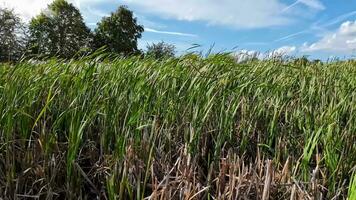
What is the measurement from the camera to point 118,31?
40.3m

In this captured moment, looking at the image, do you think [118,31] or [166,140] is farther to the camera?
[118,31]

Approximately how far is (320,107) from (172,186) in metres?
1.17

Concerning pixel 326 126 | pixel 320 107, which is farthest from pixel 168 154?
pixel 320 107

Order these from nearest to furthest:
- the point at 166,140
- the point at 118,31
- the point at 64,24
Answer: the point at 166,140 < the point at 64,24 < the point at 118,31

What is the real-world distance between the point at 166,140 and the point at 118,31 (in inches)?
1530

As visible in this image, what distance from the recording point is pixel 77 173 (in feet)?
7.12

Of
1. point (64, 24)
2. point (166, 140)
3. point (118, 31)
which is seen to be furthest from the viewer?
point (118, 31)

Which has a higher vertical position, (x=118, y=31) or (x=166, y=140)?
(x=118, y=31)

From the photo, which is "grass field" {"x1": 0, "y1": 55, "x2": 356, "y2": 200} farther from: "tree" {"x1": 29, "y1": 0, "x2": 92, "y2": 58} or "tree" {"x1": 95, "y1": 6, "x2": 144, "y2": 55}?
"tree" {"x1": 95, "y1": 6, "x2": 144, "y2": 55}

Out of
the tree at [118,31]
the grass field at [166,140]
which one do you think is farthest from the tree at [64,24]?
the grass field at [166,140]

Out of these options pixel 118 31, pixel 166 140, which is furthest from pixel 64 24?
pixel 166 140

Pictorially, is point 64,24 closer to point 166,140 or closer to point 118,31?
point 118,31

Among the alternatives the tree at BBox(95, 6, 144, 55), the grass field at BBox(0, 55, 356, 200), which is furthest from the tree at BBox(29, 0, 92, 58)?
the grass field at BBox(0, 55, 356, 200)

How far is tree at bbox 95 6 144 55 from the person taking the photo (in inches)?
1559
